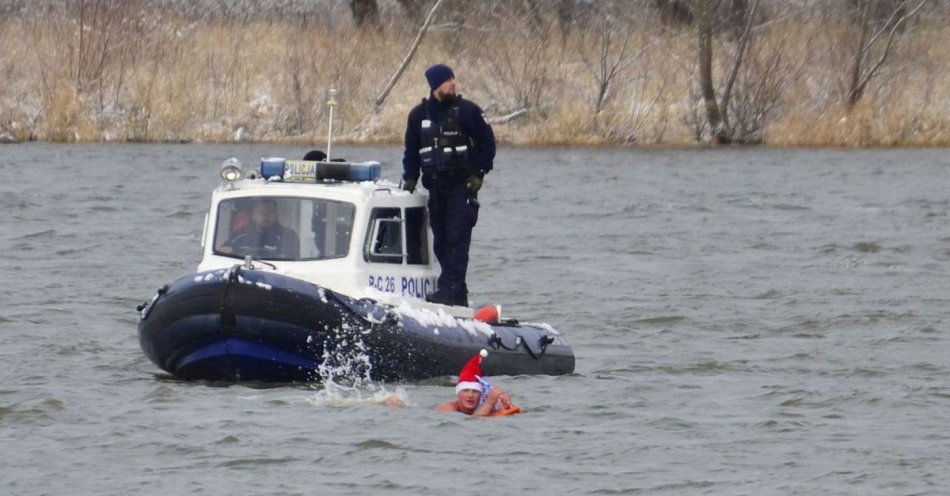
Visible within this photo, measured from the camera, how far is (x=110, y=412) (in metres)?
13.4

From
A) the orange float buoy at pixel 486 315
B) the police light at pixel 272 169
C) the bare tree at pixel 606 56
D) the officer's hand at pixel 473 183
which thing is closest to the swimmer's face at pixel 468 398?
the orange float buoy at pixel 486 315

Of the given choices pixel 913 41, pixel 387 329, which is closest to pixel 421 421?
pixel 387 329

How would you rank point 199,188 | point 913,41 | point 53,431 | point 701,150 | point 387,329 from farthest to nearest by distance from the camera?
point 913,41 < point 701,150 < point 199,188 < point 387,329 < point 53,431

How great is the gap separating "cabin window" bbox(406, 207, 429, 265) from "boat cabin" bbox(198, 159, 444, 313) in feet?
1.06

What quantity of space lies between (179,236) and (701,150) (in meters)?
14.9

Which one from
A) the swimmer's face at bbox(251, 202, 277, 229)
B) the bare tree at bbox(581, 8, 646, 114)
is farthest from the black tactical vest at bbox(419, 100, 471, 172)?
the bare tree at bbox(581, 8, 646, 114)

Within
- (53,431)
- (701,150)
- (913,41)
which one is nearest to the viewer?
(53,431)

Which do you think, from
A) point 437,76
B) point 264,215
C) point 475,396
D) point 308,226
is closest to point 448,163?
point 437,76

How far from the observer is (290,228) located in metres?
14.2

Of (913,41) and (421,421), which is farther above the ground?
(913,41)

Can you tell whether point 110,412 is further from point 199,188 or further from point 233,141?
point 233,141

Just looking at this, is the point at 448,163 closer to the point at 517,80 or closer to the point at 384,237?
the point at 384,237

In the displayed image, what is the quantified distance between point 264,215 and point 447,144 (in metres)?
1.47

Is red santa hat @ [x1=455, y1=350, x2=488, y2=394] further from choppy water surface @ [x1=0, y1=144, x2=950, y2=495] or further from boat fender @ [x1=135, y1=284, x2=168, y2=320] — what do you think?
boat fender @ [x1=135, y1=284, x2=168, y2=320]
